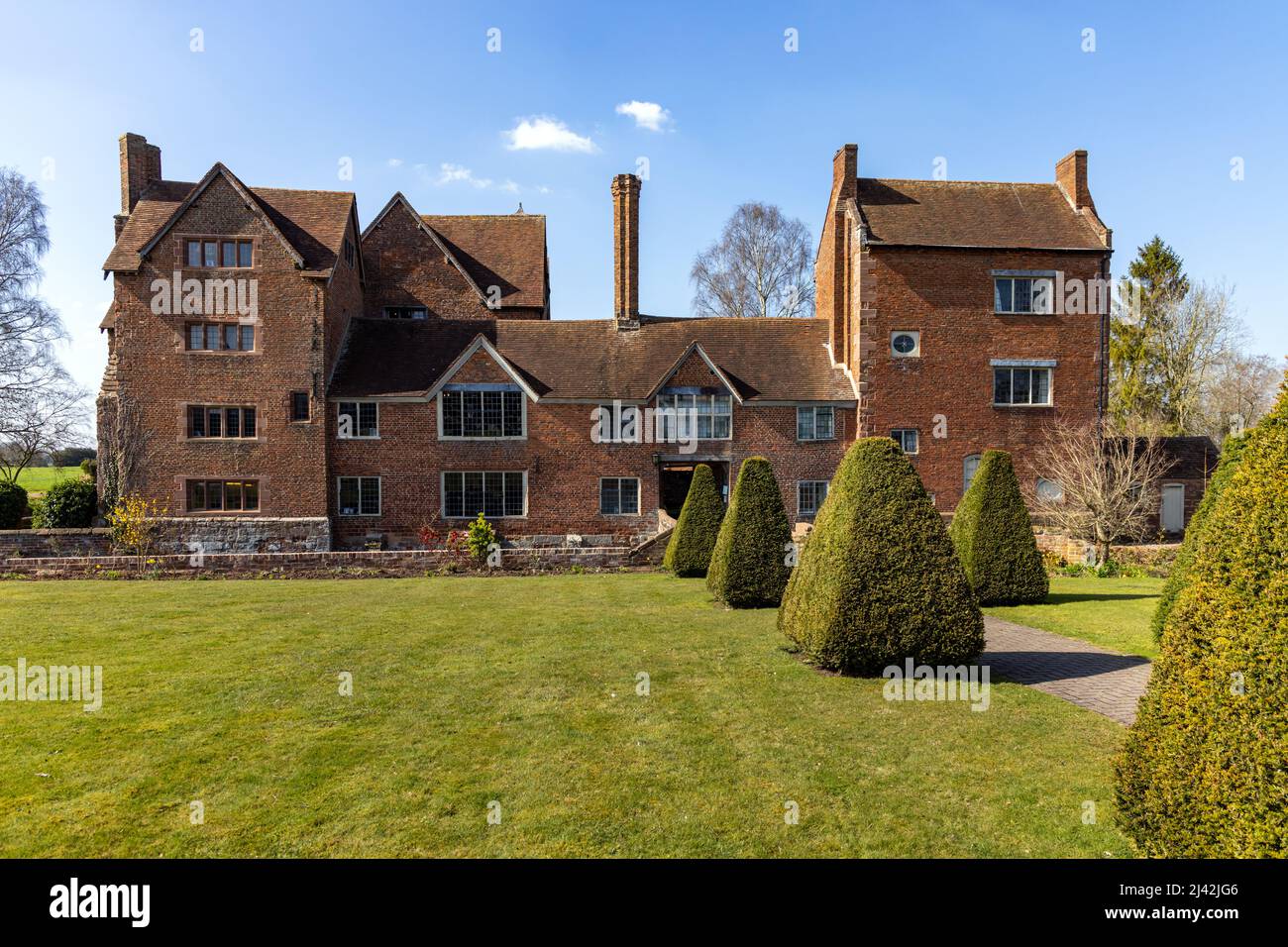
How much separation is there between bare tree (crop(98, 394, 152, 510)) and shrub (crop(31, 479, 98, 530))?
127 centimetres

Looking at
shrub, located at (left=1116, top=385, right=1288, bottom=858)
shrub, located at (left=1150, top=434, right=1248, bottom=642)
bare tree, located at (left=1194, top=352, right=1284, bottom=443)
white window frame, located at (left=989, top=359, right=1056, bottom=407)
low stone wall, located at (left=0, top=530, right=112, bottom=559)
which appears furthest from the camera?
bare tree, located at (left=1194, top=352, right=1284, bottom=443)

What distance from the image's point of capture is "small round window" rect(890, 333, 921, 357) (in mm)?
31109

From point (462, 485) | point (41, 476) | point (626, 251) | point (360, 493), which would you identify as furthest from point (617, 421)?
point (41, 476)

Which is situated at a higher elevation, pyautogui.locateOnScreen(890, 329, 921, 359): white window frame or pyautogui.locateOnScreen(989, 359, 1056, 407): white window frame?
pyautogui.locateOnScreen(890, 329, 921, 359): white window frame

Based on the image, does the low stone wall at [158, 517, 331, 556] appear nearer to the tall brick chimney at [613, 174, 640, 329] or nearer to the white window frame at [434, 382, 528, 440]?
the white window frame at [434, 382, 528, 440]

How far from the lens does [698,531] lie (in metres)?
22.5

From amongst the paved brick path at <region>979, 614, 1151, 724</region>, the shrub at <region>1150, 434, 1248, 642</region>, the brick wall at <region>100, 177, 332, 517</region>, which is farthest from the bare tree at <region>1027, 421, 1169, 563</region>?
the brick wall at <region>100, 177, 332, 517</region>

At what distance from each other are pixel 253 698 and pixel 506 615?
6.73 meters

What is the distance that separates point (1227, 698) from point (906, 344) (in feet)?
94.1

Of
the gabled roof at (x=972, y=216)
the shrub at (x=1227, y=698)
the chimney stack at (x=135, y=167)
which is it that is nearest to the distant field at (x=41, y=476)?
the chimney stack at (x=135, y=167)

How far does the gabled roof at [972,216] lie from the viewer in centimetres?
3117

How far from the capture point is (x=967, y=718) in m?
8.76

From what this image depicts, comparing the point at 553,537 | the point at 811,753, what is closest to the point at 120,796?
the point at 811,753
